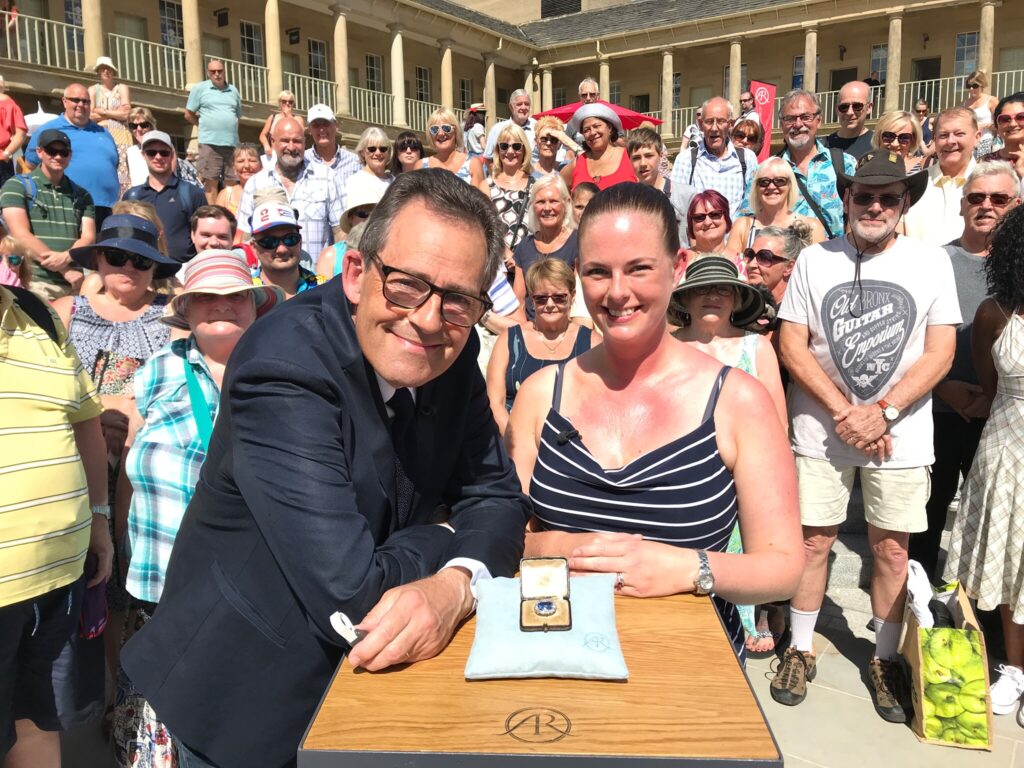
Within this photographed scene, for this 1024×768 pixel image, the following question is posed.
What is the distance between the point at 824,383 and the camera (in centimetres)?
360

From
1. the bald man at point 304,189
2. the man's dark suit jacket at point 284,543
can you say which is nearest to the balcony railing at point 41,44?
the bald man at point 304,189

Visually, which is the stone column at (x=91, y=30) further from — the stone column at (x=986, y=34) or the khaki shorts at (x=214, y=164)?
the stone column at (x=986, y=34)

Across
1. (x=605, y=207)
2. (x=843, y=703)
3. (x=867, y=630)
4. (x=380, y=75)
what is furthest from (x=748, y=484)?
(x=380, y=75)

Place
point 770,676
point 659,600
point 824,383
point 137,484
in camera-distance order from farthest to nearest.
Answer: point 770,676, point 824,383, point 137,484, point 659,600

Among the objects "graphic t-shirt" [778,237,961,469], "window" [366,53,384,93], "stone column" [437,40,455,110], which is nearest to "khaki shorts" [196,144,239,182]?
"graphic t-shirt" [778,237,961,469]

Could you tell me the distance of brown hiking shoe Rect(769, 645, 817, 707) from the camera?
12.0ft

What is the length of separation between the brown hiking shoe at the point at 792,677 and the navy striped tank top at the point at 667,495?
192cm

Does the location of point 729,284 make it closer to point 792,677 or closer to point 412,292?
point 792,677

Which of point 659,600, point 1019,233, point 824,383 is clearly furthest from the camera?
point 824,383

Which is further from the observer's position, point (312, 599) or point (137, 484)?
point (137, 484)

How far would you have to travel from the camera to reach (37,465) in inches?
89.9

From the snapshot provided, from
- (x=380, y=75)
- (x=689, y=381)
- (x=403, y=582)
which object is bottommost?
(x=403, y=582)

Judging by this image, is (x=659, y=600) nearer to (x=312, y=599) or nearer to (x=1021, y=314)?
(x=312, y=599)

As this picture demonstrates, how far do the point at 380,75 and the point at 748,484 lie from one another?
3107 cm
